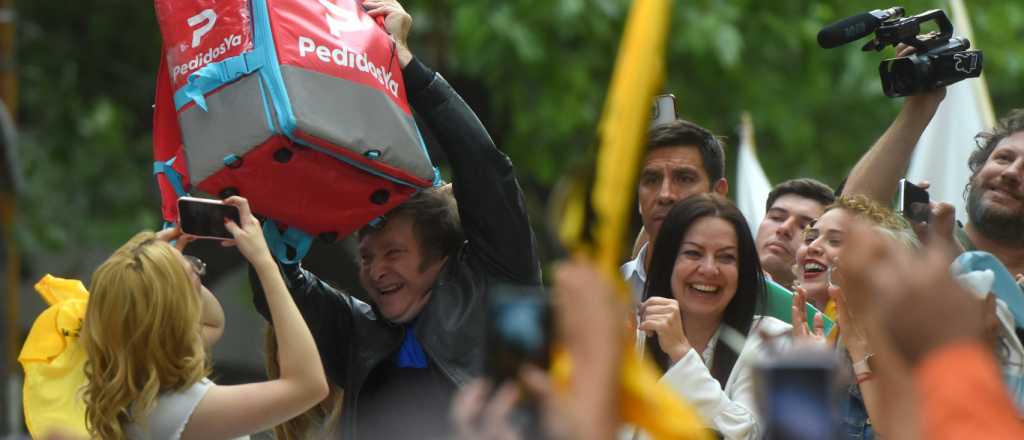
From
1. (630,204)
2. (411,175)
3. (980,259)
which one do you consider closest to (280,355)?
(411,175)

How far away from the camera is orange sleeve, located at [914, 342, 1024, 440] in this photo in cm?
170

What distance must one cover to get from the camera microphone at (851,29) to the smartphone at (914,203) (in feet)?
1.64

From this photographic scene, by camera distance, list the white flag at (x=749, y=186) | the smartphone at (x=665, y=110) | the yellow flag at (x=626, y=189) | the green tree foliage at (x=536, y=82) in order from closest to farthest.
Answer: the yellow flag at (x=626, y=189) → the smartphone at (x=665, y=110) → the white flag at (x=749, y=186) → the green tree foliage at (x=536, y=82)

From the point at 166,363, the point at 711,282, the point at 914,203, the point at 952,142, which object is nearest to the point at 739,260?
the point at 711,282

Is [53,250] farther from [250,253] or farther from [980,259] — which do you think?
[980,259]

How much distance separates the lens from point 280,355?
11.3 feet

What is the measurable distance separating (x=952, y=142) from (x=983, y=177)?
1276 mm

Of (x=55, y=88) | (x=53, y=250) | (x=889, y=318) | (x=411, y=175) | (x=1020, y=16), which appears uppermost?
(x=889, y=318)

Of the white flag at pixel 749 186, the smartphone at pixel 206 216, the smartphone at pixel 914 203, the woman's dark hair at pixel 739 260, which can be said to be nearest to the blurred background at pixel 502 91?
the white flag at pixel 749 186

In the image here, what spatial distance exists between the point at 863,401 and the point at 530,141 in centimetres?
698

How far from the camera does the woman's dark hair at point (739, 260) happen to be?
4133 mm

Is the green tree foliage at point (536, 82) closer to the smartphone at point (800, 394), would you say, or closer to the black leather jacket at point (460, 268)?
the black leather jacket at point (460, 268)

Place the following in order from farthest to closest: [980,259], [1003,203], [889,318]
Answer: [1003,203], [980,259], [889,318]

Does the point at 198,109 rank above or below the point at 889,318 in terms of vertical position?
below
